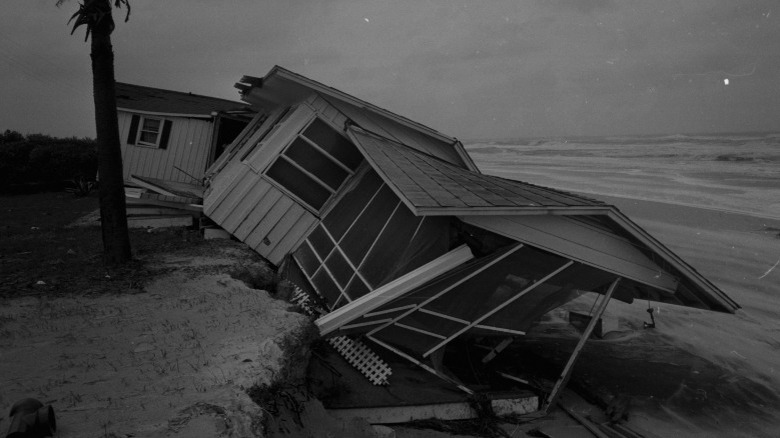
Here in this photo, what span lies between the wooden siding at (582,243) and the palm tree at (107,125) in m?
6.02

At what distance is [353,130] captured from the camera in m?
8.90

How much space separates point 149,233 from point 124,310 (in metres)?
6.32

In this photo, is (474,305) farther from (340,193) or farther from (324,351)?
(340,193)

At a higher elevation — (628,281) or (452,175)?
(452,175)

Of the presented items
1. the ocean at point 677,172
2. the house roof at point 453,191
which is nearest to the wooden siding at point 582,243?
the house roof at point 453,191

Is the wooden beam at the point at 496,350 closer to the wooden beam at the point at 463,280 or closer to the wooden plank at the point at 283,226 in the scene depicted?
the wooden beam at the point at 463,280

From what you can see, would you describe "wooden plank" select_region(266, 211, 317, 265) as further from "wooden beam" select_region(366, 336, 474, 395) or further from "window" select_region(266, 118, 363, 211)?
"wooden beam" select_region(366, 336, 474, 395)

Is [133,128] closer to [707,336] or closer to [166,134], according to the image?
[166,134]

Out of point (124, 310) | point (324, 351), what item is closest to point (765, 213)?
point (324, 351)

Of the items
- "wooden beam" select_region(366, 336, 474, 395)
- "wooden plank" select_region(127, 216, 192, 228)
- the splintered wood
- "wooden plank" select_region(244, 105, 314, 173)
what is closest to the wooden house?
"wooden plank" select_region(127, 216, 192, 228)

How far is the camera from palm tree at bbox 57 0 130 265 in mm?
8031

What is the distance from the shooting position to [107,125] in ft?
27.4

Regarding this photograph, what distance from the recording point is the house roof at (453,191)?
598 centimetres

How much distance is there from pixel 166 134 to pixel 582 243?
15148mm
